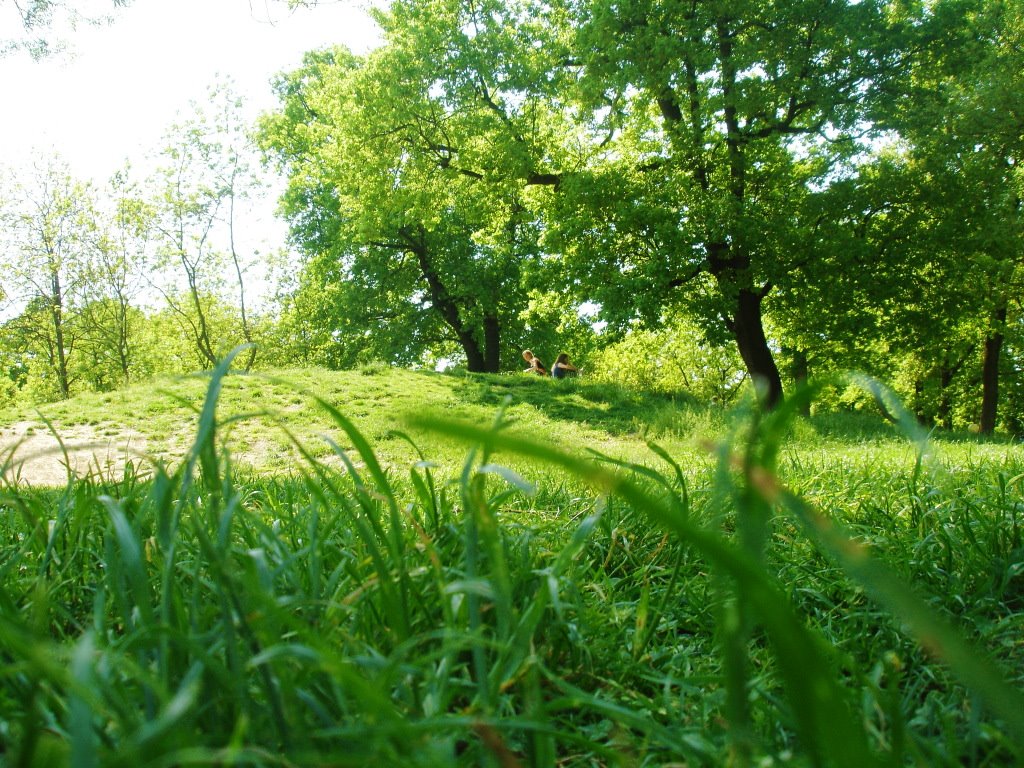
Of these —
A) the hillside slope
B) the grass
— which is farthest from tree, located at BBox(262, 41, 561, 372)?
the grass

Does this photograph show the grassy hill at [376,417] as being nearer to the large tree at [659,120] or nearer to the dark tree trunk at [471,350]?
the large tree at [659,120]

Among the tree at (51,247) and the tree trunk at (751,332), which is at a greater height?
the tree at (51,247)

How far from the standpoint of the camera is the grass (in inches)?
19.1

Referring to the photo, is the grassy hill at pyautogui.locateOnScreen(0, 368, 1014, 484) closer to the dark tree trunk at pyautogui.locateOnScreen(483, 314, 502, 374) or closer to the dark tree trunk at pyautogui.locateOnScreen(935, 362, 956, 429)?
the dark tree trunk at pyautogui.locateOnScreen(483, 314, 502, 374)

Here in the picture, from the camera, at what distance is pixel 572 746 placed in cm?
92

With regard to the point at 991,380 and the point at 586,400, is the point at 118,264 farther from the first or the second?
the point at 991,380

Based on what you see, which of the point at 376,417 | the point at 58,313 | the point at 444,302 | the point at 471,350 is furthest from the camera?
the point at 471,350

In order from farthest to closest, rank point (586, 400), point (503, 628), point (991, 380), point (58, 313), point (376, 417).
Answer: point (58, 313), point (991, 380), point (586, 400), point (376, 417), point (503, 628)

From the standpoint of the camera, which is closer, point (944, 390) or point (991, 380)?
point (991, 380)

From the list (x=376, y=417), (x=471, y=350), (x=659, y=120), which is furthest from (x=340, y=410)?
(x=471, y=350)

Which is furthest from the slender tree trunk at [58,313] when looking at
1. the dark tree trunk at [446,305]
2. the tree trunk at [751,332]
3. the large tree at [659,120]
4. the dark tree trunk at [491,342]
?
the tree trunk at [751,332]

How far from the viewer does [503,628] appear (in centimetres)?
82

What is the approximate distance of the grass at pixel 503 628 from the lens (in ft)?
1.59

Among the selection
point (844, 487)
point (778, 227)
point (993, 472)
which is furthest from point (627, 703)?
point (778, 227)
